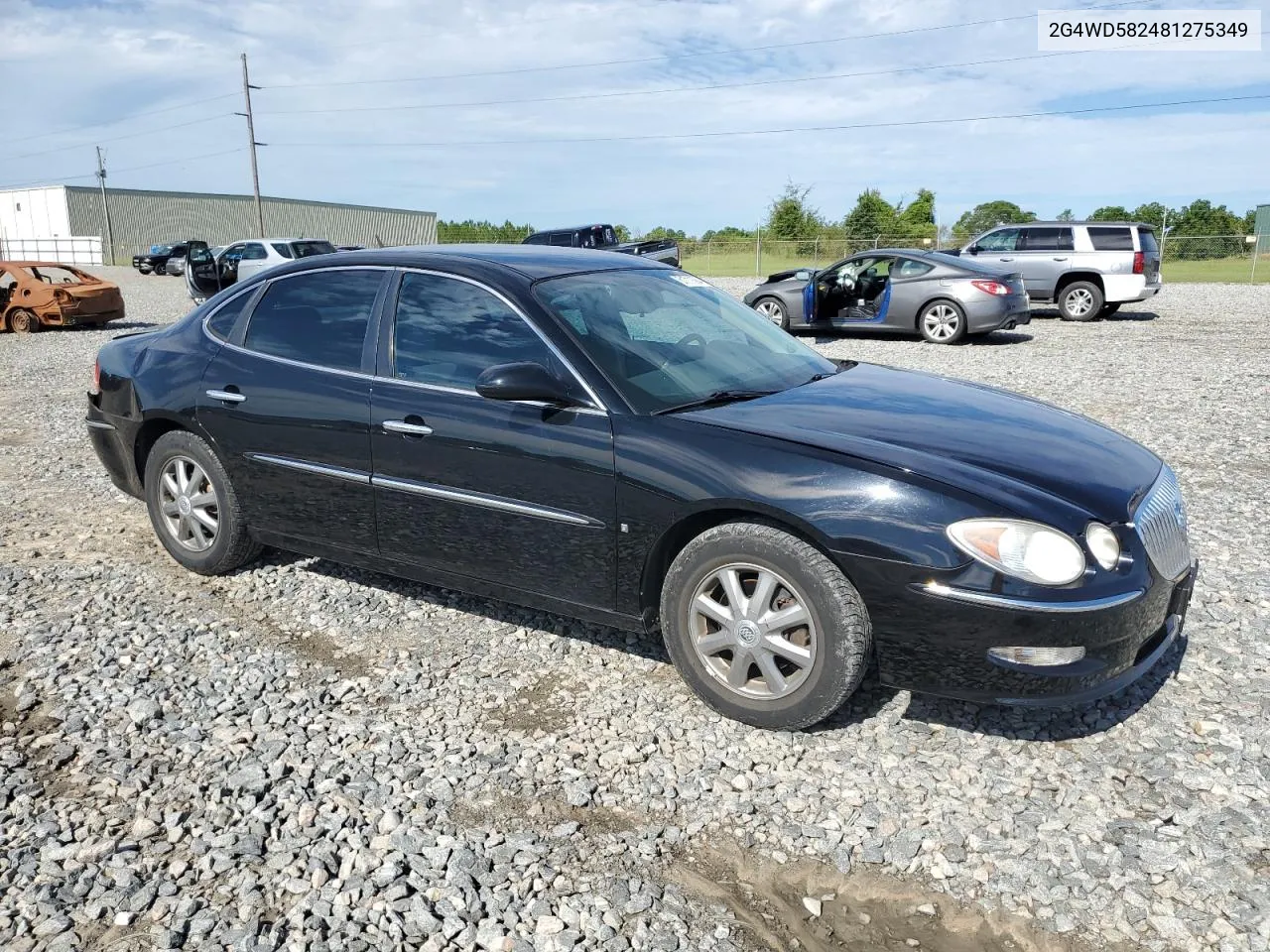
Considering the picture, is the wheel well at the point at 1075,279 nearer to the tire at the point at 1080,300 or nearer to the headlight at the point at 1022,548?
the tire at the point at 1080,300

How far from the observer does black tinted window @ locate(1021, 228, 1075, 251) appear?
1797cm

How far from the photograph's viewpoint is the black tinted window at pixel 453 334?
3955 mm

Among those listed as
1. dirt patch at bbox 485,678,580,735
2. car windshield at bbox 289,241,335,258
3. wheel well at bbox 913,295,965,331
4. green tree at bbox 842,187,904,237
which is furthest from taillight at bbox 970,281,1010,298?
green tree at bbox 842,187,904,237

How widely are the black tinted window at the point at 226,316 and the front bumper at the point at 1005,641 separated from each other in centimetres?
337

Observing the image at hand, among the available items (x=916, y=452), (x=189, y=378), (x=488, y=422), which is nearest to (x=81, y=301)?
(x=189, y=378)

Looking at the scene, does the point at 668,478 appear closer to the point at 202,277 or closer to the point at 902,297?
the point at 902,297

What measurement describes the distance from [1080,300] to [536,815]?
17729 millimetres

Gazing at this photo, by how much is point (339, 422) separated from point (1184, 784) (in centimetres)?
344

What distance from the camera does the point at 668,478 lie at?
349 cm

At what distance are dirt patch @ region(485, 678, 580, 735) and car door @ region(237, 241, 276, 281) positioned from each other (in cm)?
2290

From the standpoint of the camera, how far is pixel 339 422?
4.27 m

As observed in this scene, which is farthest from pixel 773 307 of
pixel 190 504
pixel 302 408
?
pixel 302 408

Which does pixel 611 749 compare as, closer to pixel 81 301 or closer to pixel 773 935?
pixel 773 935

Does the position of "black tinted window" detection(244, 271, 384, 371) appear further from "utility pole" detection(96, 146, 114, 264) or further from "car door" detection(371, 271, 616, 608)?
"utility pole" detection(96, 146, 114, 264)
